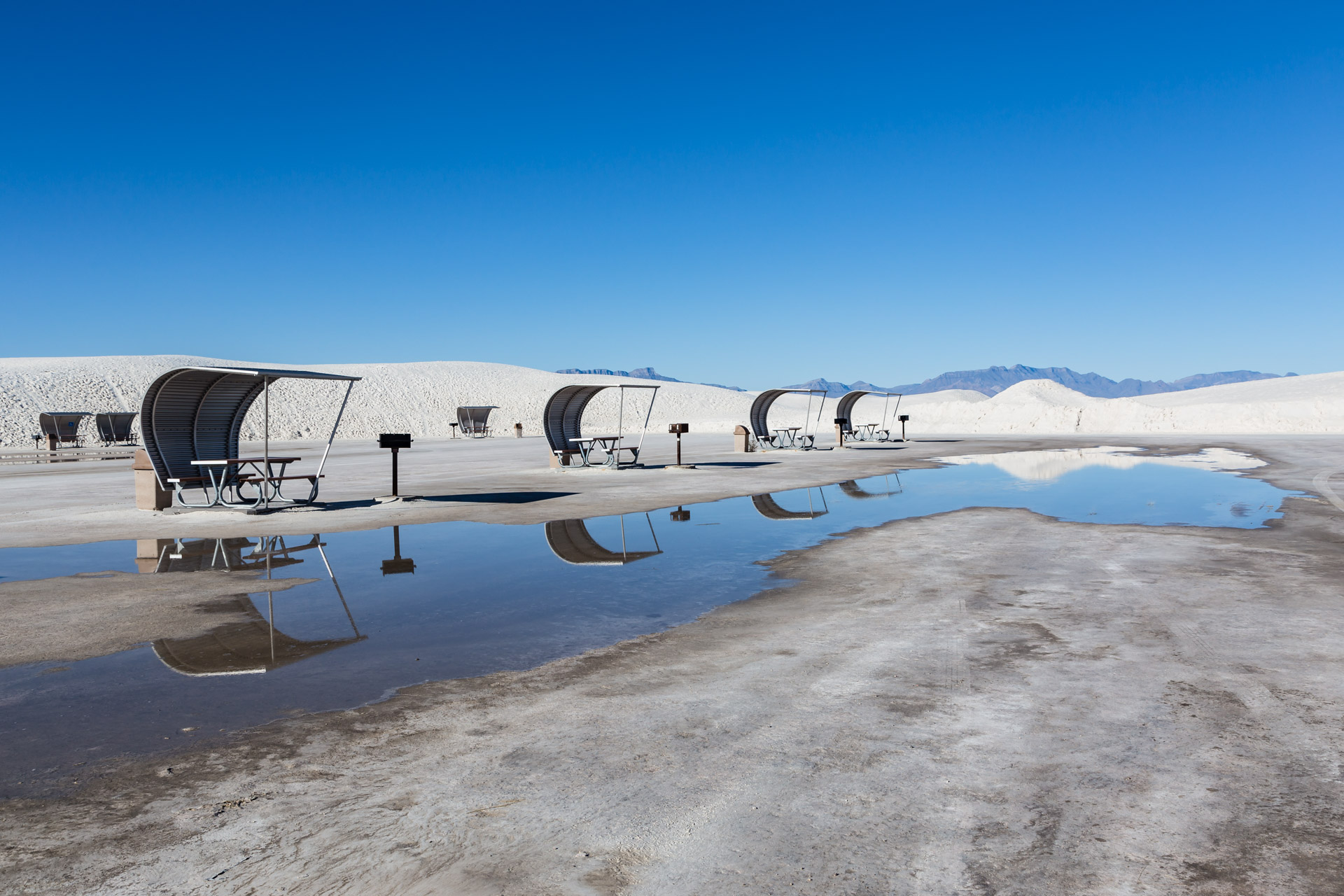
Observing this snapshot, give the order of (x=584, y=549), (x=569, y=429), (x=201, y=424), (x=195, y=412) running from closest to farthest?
(x=584, y=549), (x=195, y=412), (x=201, y=424), (x=569, y=429)

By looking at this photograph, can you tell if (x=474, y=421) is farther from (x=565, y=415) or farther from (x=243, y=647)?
(x=243, y=647)

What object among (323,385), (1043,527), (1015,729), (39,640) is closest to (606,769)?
(1015,729)

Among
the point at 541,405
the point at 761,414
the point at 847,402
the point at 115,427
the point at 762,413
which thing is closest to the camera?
the point at 761,414

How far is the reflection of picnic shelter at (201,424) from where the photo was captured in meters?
13.8

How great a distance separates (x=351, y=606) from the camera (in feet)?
23.7

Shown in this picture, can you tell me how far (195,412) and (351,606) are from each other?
967 cm

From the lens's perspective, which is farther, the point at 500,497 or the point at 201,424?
the point at 500,497

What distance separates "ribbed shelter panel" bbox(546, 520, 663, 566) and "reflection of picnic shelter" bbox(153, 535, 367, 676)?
2.80 meters

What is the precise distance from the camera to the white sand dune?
195ft

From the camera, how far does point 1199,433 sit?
51500 mm

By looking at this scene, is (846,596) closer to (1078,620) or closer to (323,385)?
(1078,620)

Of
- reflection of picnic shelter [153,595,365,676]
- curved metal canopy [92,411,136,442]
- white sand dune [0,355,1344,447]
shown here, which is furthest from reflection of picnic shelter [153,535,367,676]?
curved metal canopy [92,411,136,442]

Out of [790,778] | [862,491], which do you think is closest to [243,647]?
[790,778]

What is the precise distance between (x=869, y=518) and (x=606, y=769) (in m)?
9.39
